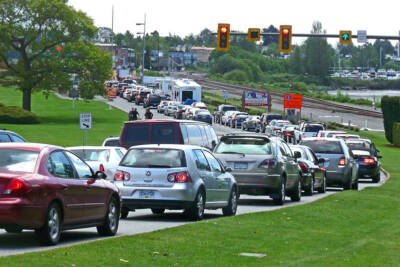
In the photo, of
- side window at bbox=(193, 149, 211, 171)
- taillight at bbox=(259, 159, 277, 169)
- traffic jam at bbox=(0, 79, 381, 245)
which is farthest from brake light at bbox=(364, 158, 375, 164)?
side window at bbox=(193, 149, 211, 171)

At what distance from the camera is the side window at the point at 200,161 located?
61.7 ft

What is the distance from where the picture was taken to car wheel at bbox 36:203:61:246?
43.5 feet

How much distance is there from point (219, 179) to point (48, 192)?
6.87m

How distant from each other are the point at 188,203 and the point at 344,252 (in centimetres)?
574

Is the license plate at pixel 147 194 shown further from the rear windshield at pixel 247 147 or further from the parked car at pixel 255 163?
the rear windshield at pixel 247 147

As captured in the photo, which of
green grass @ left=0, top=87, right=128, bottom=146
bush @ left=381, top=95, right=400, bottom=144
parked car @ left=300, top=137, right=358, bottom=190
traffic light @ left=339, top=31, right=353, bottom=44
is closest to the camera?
parked car @ left=300, top=137, right=358, bottom=190

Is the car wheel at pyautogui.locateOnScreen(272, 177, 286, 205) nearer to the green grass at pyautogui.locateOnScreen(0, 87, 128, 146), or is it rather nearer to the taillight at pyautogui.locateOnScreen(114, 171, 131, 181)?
the taillight at pyautogui.locateOnScreen(114, 171, 131, 181)

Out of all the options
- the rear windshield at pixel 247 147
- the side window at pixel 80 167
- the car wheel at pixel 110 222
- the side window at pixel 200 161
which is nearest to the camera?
the side window at pixel 80 167

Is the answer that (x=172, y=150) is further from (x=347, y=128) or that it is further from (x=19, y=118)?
(x=347, y=128)

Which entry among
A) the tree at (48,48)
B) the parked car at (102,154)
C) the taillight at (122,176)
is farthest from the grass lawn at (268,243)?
the tree at (48,48)

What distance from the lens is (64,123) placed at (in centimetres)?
8281

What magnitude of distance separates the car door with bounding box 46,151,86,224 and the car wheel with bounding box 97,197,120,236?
930 millimetres

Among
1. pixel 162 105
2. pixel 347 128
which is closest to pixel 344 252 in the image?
pixel 347 128

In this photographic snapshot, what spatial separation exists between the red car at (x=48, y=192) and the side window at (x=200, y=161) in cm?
366
